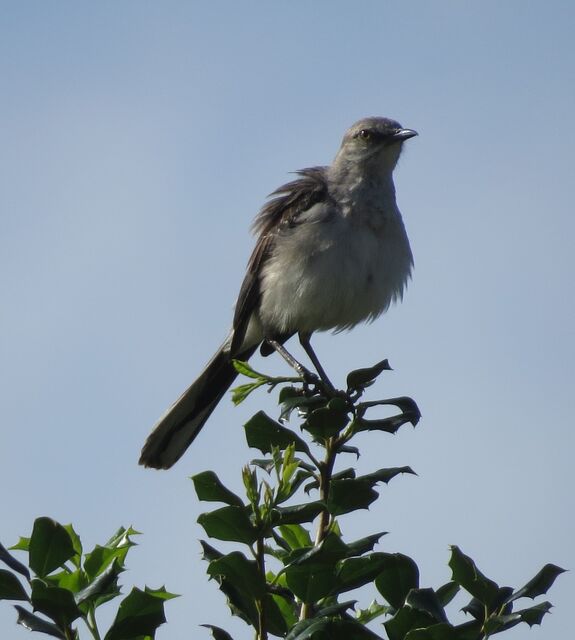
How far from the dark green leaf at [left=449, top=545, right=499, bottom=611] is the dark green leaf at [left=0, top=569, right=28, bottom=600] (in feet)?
3.42

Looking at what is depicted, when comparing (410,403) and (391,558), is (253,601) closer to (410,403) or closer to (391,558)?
(391,558)

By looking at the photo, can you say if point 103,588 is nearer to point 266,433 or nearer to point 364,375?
point 266,433

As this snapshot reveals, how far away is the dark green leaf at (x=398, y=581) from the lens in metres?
2.49

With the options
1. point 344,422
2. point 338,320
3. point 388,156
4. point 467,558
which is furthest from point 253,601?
point 388,156

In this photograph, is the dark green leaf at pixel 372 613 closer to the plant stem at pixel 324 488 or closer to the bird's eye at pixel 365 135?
the plant stem at pixel 324 488

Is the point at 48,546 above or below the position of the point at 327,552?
above

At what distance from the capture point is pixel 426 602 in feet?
7.64

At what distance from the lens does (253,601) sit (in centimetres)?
235

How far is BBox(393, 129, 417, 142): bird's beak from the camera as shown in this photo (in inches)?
293

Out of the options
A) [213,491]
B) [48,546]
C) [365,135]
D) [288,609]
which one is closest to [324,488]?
[288,609]

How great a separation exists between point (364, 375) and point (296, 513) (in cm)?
119

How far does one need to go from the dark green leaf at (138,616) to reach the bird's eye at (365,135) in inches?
227

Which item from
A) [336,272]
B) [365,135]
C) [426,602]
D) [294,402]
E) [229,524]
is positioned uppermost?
[365,135]

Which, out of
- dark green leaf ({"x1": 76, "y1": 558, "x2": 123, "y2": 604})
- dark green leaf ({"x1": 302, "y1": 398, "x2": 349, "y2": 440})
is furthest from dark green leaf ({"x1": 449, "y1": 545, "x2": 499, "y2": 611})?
dark green leaf ({"x1": 76, "y1": 558, "x2": 123, "y2": 604})
